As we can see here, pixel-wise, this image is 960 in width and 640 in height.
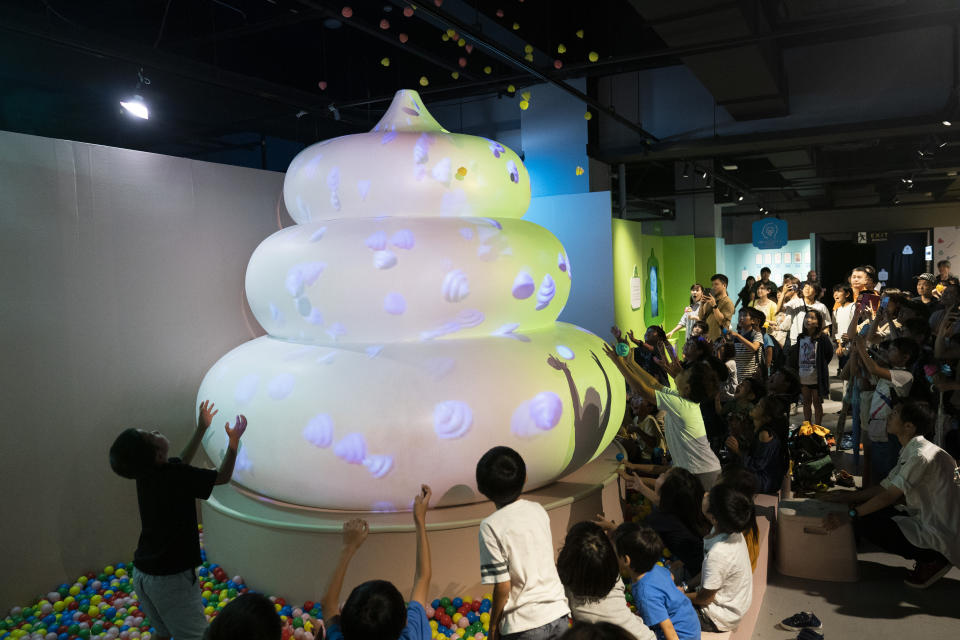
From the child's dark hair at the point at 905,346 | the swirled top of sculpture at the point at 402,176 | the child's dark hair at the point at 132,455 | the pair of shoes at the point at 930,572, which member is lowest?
the pair of shoes at the point at 930,572

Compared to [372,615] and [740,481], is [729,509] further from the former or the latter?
[372,615]

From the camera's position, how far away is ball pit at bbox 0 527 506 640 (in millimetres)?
3303

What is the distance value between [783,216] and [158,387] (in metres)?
22.0

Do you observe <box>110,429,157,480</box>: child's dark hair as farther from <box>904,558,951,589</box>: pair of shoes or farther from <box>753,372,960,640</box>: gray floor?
<box>904,558,951,589</box>: pair of shoes

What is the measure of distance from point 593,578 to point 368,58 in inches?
312

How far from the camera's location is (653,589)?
8.46 feet

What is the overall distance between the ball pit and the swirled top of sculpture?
7.01 feet

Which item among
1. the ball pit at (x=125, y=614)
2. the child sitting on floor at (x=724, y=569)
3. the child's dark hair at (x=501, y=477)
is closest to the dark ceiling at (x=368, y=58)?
the child's dark hair at (x=501, y=477)

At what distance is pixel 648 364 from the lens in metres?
6.52

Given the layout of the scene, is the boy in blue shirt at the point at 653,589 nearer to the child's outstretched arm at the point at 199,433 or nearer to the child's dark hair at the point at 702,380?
the child's dark hair at the point at 702,380

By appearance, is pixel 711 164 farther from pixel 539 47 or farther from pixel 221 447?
pixel 221 447

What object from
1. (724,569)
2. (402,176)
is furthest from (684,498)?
(402,176)

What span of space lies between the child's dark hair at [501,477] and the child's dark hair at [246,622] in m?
0.96

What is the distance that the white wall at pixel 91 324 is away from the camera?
3.70 meters
